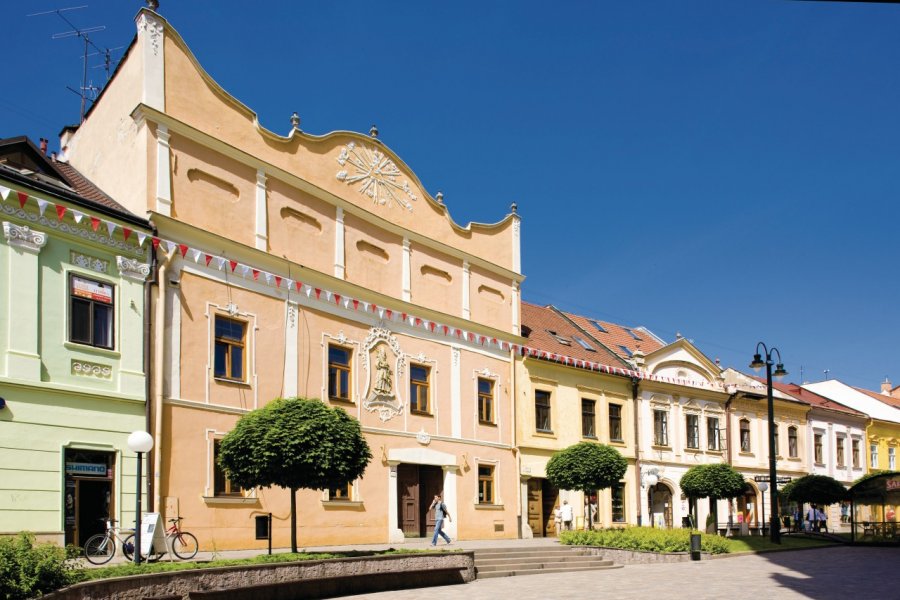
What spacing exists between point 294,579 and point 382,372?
10.5 metres

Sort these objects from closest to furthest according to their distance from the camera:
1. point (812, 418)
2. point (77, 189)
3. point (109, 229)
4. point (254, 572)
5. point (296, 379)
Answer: point (254, 572) → point (109, 229) → point (77, 189) → point (296, 379) → point (812, 418)

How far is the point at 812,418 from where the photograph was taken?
157 ft

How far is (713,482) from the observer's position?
32.4 m

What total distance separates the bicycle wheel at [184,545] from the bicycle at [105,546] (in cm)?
97

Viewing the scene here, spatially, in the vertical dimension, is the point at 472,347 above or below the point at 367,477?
above

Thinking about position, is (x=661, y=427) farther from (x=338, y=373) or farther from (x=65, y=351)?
(x=65, y=351)

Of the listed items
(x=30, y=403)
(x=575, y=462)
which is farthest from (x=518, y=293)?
(x=30, y=403)

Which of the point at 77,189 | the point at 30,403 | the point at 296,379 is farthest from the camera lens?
the point at 296,379

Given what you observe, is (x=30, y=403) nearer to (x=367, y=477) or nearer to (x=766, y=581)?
(x=367, y=477)

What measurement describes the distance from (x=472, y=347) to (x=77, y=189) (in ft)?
45.5

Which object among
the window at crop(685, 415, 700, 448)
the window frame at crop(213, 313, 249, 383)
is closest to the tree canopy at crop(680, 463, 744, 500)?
the window at crop(685, 415, 700, 448)

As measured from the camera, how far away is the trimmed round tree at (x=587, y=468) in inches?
1079

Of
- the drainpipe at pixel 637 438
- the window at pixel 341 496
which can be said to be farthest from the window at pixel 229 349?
the drainpipe at pixel 637 438

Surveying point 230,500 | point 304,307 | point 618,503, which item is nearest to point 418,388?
point 304,307
